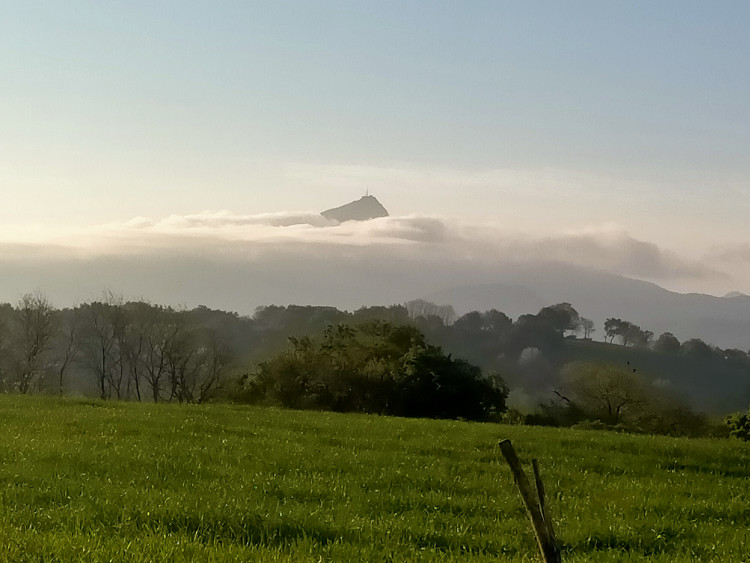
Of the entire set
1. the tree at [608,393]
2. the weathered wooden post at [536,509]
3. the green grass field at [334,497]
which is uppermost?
the weathered wooden post at [536,509]

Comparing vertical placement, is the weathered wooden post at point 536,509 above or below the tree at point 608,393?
above

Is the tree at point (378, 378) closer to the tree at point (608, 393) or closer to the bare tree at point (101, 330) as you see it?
the tree at point (608, 393)

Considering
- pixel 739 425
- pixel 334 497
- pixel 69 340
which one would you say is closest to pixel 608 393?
pixel 739 425

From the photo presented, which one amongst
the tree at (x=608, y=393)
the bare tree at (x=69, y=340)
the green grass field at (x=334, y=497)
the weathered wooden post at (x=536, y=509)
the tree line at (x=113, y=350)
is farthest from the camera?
the bare tree at (x=69, y=340)

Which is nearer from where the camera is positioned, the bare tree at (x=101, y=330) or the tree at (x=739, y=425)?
the tree at (x=739, y=425)

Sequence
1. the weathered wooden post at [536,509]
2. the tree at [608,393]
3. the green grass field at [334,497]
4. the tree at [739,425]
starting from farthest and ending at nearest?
the tree at [608,393]
the tree at [739,425]
the green grass field at [334,497]
the weathered wooden post at [536,509]

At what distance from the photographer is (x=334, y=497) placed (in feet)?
51.0

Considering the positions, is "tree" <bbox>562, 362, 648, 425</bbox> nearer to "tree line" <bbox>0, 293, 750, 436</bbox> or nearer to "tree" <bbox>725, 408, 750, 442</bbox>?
"tree line" <bbox>0, 293, 750, 436</bbox>

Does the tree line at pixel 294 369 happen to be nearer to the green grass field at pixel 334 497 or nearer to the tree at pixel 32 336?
the tree at pixel 32 336

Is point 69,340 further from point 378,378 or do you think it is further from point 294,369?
point 378,378

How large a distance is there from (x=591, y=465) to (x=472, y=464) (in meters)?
4.20

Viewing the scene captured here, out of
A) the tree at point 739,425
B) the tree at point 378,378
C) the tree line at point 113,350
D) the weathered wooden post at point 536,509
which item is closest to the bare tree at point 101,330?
the tree line at point 113,350

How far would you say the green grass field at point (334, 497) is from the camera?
11750mm

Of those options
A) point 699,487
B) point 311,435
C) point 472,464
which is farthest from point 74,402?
point 699,487
